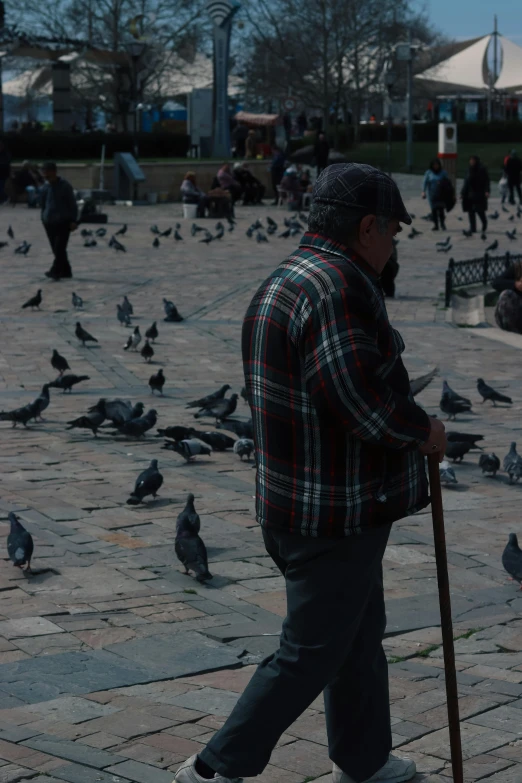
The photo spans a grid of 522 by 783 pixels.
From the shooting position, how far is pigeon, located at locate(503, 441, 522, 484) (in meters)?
7.51

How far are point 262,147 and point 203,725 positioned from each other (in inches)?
1526

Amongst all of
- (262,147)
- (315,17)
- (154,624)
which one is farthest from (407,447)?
(315,17)

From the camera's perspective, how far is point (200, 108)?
42875 mm

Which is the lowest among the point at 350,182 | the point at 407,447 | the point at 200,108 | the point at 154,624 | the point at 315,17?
the point at 154,624

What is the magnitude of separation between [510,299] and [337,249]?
11.0 meters

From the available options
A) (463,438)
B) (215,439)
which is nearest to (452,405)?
(463,438)

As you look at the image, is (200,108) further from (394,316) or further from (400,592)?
(400,592)

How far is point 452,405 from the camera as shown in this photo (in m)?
9.29

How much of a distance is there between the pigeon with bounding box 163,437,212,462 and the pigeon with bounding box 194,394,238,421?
0.85 meters

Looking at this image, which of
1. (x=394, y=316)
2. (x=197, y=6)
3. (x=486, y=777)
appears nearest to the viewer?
(x=486, y=777)

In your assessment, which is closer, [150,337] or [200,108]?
[150,337]

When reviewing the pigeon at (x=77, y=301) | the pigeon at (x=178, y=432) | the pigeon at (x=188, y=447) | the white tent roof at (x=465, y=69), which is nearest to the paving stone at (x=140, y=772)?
the pigeon at (x=188, y=447)

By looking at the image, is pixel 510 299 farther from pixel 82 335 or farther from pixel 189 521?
pixel 189 521

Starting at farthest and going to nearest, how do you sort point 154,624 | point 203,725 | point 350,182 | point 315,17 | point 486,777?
point 315,17 → point 154,624 → point 203,725 → point 486,777 → point 350,182
